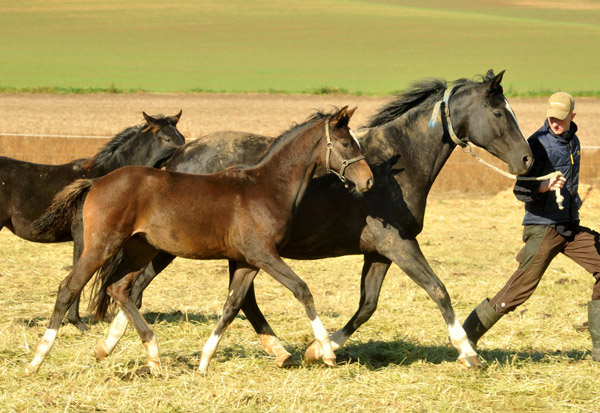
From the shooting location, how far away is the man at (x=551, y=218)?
19.0 feet

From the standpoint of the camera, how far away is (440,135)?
6.02m

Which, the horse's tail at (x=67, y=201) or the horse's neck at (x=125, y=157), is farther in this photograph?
the horse's neck at (x=125, y=157)

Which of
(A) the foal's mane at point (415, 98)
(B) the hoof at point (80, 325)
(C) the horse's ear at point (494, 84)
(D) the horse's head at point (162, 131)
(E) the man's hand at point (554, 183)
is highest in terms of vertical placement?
(C) the horse's ear at point (494, 84)

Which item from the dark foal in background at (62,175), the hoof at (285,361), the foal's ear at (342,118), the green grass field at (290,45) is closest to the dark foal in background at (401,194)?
the hoof at (285,361)

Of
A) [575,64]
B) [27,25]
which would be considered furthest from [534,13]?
[27,25]

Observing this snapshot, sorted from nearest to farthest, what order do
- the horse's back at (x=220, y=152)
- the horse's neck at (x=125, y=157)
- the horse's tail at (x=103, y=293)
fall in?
the horse's tail at (x=103, y=293) < the horse's back at (x=220, y=152) < the horse's neck at (x=125, y=157)

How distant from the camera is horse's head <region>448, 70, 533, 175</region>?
5.69 metres

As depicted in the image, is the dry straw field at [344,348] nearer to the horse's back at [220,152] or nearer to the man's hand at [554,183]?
the man's hand at [554,183]

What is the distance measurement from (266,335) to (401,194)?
4.65 ft

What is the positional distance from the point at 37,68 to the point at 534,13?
43410 millimetres

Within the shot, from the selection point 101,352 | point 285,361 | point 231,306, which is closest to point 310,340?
point 285,361

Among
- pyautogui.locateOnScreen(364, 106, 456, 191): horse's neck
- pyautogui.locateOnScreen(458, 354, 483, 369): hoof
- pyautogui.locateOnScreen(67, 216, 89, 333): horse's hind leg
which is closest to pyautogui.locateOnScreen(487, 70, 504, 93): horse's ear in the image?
pyautogui.locateOnScreen(364, 106, 456, 191): horse's neck

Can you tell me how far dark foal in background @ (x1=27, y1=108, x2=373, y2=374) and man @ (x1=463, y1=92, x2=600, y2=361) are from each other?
1306mm

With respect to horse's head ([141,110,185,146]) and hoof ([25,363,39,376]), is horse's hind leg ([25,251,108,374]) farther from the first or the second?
horse's head ([141,110,185,146])
